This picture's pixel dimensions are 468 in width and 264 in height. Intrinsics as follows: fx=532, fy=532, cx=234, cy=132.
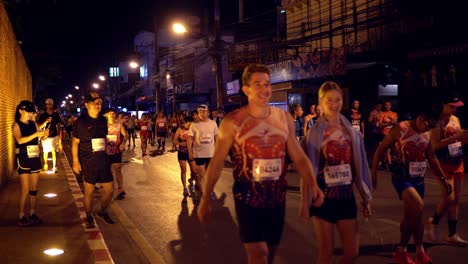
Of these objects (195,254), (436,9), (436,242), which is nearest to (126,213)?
(195,254)

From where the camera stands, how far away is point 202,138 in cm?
993

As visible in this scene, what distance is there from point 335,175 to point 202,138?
18.4ft

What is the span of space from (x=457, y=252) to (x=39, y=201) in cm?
772

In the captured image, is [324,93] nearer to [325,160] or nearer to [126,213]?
[325,160]

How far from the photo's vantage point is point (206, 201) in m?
4.02

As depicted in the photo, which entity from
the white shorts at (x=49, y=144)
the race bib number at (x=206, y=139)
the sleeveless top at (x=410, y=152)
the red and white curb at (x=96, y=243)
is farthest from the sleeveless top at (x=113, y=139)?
the sleeveless top at (x=410, y=152)

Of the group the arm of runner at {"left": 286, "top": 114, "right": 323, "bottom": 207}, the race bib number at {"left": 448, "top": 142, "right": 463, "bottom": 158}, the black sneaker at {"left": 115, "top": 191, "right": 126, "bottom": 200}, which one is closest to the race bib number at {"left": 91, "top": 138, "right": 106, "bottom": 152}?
the black sneaker at {"left": 115, "top": 191, "right": 126, "bottom": 200}

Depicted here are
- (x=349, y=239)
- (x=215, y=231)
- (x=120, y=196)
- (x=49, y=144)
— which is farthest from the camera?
(x=49, y=144)

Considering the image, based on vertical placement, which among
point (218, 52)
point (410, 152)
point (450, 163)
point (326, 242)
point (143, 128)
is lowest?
point (326, 242)

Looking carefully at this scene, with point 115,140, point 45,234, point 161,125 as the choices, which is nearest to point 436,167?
point 45,234

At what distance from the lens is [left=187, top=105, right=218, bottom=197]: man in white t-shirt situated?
9.89 metres

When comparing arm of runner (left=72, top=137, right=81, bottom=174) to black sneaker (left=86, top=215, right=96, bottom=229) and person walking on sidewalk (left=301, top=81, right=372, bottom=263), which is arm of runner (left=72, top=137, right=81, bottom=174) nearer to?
black sneaker (left=86, top=215, right=96, bottom=229)

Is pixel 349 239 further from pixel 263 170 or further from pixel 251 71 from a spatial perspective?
pixel 251 71

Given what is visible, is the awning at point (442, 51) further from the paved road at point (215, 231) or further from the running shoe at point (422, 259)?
the running shoe at point (422, 259)
